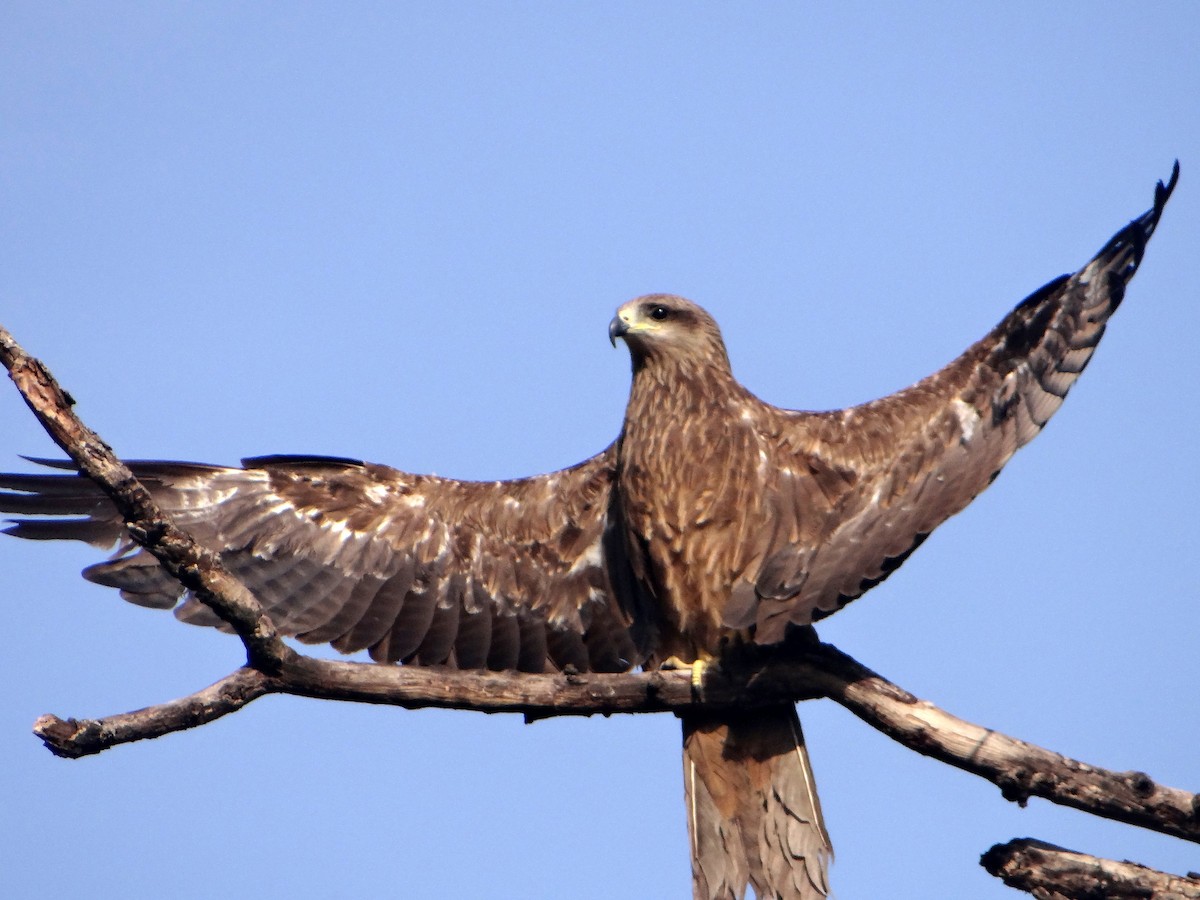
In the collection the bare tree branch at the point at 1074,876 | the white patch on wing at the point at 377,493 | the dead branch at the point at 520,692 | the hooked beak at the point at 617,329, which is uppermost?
the hooked beak at the point at 617,329

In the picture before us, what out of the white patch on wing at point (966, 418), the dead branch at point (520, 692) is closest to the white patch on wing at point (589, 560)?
the dead branch at point (520, 692)

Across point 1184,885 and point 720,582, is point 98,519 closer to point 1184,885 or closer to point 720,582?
point 720,582

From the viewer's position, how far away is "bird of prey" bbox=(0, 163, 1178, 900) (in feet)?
22.4

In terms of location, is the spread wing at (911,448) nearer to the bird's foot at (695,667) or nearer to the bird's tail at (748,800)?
the bird's foot at (695,667)

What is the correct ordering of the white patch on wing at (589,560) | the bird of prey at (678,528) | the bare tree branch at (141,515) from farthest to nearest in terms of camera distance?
the white patch on wing at (589,560) < the bird of prey at (678,528) < the bare tree branch at (141,515)

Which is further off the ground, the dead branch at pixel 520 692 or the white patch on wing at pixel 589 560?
the white patch on wing at pixel 589 560

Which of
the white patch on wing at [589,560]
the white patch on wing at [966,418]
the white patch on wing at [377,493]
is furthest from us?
the white patch on wing at [377,493]

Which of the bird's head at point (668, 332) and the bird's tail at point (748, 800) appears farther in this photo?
the bird's head at point (668, 332)

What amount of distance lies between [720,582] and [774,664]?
59 cm

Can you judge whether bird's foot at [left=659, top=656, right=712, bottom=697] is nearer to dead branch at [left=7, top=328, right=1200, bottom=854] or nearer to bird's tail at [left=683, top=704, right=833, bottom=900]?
dead branch at [left=7, top=328, right=1200, bottom=854]

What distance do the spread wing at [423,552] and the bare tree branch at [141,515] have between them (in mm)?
2278

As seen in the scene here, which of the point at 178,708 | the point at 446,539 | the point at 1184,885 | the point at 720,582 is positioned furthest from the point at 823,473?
the point at 178,708

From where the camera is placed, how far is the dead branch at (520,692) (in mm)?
5129

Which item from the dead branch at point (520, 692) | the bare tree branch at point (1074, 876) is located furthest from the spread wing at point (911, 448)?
the bare tree branch at point (1074, 876)
